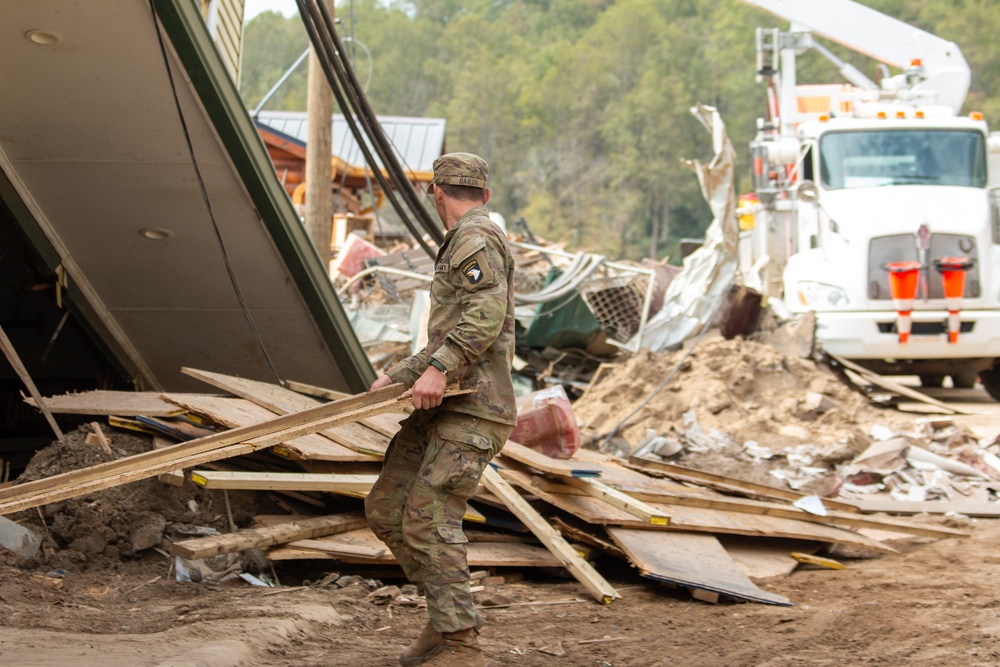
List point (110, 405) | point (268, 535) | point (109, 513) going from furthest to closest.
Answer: point (110, 405)
point (109, 513)
point (268, 535)

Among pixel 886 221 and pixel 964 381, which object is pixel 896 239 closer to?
pixel 886 221

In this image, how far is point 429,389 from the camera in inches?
156

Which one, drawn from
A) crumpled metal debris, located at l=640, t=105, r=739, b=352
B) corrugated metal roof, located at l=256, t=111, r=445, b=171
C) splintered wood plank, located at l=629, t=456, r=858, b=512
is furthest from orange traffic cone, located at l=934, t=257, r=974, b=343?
corrugated metal roof, located at l=256, t=111, r=445, b=171

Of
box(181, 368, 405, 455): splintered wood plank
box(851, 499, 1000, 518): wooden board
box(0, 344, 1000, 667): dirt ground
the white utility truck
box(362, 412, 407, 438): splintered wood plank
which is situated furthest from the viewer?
the white utility truck

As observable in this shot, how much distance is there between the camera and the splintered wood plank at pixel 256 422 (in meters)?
5.79

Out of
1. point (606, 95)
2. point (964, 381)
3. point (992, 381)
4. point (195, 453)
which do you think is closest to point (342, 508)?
point (195, 453)

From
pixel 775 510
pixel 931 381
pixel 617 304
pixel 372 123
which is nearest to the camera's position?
pixel 775 510

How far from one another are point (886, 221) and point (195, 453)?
402 inches

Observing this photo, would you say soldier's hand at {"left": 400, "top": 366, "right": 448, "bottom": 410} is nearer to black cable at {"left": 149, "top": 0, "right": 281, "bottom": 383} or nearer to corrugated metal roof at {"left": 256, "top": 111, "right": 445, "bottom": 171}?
black cable at {"left": 149, "top": 0, "right": 281, "bottom": 383}

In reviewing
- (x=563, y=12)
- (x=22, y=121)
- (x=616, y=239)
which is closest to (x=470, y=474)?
(x=22, y=121)

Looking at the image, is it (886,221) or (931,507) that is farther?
(886,221)

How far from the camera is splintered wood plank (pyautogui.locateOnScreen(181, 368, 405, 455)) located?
249 inches

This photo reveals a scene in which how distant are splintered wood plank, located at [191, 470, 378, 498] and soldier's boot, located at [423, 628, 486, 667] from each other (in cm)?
177

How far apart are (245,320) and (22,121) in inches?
96.4
